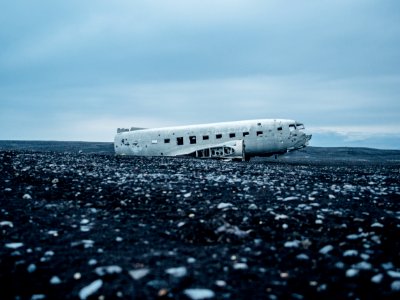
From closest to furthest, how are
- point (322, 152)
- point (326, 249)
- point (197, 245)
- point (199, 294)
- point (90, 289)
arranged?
point (199, 294) → point (90, 289) → point (326, 249) → point (197, 245) → point (322, 152)

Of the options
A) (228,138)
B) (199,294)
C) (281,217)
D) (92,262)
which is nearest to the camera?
(199,294)

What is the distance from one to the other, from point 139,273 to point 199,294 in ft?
3.72

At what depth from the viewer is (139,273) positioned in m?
4.80

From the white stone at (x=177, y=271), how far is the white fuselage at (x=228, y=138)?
3420cm

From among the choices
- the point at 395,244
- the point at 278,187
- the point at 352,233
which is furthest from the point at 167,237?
the point at 278,187

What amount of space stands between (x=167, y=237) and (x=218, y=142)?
34.4m

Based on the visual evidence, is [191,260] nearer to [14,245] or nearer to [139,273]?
[139,273]

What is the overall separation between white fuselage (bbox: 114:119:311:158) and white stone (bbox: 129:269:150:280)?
34.4 metres

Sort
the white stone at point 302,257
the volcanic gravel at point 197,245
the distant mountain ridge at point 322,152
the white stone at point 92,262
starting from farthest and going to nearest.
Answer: the distant mountain ridge at point 322,152
the white stone at point 302,257
the white stone at point 92,262
the volcanic gravel at point 197,245

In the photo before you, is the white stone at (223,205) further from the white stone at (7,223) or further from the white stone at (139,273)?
the white stone at (7,223)

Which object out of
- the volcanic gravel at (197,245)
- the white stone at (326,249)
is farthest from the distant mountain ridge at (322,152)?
the white stone at (326,249)

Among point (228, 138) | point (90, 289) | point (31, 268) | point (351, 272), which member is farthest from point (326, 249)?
point (228, 138)

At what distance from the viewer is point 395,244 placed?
5934mm

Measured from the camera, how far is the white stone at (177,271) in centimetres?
480
